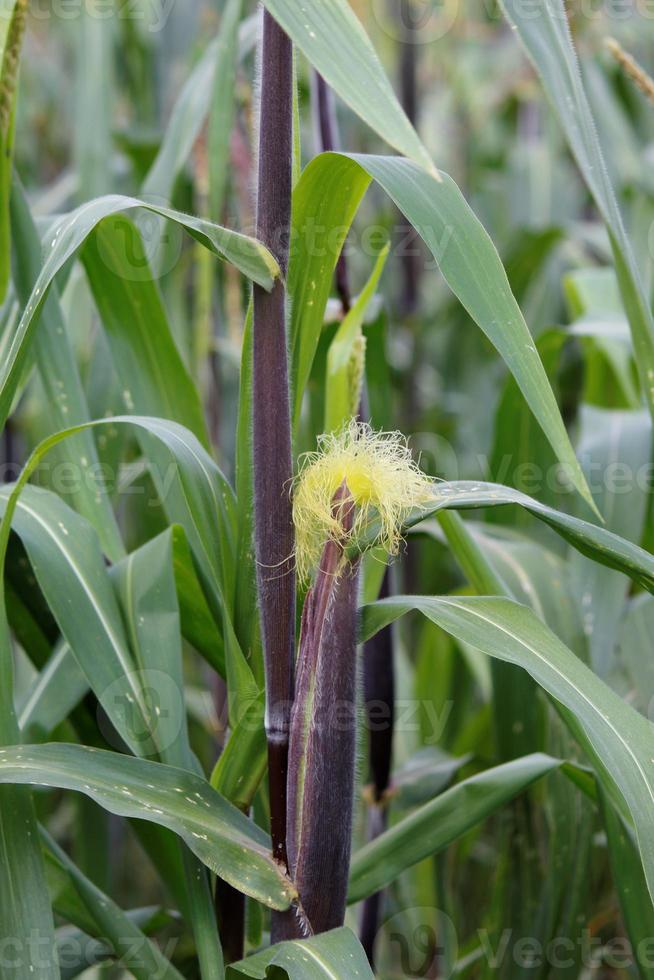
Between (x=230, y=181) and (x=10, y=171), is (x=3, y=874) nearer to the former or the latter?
(x=10, y=171)

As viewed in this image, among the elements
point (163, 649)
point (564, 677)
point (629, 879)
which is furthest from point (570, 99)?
point (629, 879)

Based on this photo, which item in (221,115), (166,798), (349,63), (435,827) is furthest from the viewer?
(221,115)

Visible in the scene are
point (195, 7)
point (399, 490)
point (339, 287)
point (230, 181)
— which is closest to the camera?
point (399, 490)

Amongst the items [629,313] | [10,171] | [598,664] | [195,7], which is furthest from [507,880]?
[195,7]

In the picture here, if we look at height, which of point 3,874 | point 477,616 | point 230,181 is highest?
point 230,181

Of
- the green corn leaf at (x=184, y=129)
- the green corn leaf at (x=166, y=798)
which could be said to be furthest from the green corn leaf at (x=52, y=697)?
the green corn leaf at (x=184, y=129)

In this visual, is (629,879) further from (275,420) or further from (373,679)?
(275,420)

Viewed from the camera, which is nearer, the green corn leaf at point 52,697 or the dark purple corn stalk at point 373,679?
the green corn leaf at point 52,697

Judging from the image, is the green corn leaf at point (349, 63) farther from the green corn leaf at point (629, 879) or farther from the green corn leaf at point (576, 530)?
the green corn leaf at point (629, 879)
